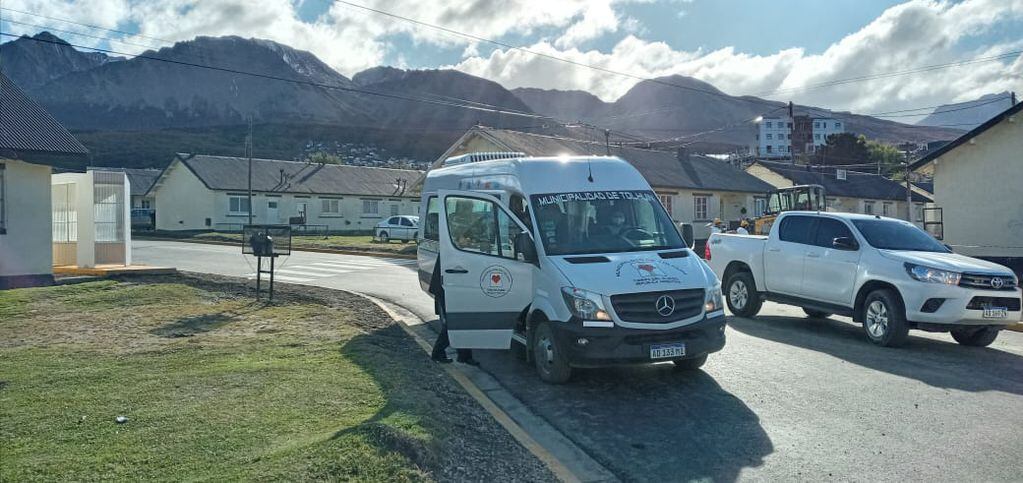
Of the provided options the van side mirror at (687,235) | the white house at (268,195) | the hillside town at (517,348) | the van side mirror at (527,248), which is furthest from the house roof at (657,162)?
the van side mirror at (527,248)

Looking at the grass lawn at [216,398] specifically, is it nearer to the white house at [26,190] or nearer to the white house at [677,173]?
the white house at [26,190]

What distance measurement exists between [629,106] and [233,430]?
195 m

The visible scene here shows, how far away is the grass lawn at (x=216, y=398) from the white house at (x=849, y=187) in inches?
1802

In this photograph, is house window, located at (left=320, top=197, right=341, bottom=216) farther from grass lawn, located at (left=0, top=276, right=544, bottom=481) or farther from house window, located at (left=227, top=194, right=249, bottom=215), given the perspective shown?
grass lawn, located at (left=0, top=276, right=544, bottom=481)

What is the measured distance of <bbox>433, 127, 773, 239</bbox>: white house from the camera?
33844 mm

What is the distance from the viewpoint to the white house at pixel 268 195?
49688mm

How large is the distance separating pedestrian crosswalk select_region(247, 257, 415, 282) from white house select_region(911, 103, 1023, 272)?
18075mm

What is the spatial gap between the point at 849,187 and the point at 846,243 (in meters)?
47.5

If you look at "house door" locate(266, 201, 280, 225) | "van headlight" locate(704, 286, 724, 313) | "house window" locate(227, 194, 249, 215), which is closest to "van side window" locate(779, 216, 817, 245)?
"van headlight" locate(704, 286, 724, 313)

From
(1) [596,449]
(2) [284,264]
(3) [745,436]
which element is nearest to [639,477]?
(1) [596,449]

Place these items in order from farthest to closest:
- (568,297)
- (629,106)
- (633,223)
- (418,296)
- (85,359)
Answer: (629,106) → (418,296) → (633,223) → (85,359) → (568,297)

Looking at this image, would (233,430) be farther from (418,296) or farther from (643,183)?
(418,296)

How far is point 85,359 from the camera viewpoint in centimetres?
754

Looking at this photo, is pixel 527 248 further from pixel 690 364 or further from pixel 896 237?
pixel 896 237
